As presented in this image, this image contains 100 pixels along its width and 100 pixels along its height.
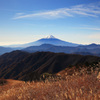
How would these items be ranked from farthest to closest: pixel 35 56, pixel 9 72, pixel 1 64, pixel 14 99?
pixel 1 64 < pixel 35 56 < pixel 9 72 < pixel 14 99

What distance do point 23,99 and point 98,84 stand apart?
8.31 feet

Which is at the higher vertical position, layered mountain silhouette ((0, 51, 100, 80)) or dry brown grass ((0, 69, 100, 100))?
dry brown grass ((0, 69, 100, 100))

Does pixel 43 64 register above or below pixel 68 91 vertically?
below

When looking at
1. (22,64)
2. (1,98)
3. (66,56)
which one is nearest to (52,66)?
(66,56)

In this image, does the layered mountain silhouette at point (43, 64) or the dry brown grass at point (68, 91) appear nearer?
the dry brown grass at point (68, 91)

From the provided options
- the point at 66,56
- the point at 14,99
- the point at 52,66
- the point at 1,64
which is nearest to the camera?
the point at 14,99

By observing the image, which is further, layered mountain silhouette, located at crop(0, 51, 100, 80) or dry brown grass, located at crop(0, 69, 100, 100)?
layered mountain silhouette, located at crop(0, 51, 100, 80)

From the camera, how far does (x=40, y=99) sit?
3.98 m

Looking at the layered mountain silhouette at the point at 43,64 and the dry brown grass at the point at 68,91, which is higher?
the dry brown grass at the point at 68,91

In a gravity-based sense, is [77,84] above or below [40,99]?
above

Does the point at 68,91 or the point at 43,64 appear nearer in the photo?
the point at 68,91

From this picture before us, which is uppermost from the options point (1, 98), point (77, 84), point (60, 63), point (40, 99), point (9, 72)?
point (77, 84)

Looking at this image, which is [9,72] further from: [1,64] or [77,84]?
[77,84]

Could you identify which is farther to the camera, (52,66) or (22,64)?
(22,64)
